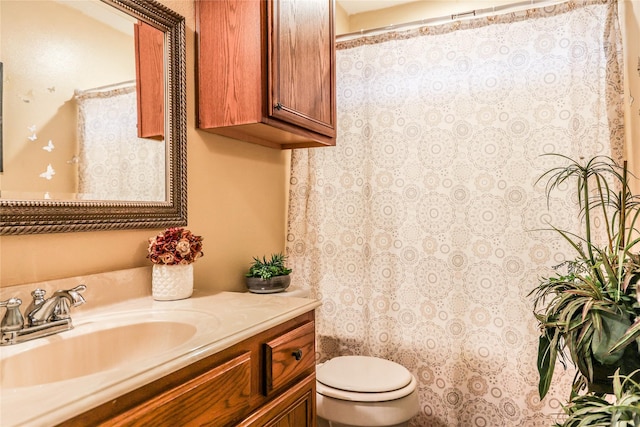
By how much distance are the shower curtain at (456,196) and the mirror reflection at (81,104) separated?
0.97 metres

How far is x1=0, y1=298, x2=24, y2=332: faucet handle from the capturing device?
834mm

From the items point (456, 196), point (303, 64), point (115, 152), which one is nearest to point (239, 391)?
point (115, 152)

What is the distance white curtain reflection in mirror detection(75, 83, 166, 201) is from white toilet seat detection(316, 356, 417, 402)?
0.97m

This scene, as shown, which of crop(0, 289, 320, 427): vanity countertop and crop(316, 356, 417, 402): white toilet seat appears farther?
crop(316, 356, 417, 402): white toilet seat

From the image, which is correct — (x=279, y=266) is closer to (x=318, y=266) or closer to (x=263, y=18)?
(x=318, y=266)

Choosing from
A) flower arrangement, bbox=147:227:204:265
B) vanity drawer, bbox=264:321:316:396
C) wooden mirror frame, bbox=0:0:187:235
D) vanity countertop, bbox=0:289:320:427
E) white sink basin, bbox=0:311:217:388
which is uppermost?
wooden mirror frame, bbox=0:0:187:235

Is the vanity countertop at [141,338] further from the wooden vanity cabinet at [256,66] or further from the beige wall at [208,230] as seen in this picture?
the wooden vanity cabinet at [256,66]

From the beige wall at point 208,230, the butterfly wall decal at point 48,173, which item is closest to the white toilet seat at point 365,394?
the beige wall at point 208,230

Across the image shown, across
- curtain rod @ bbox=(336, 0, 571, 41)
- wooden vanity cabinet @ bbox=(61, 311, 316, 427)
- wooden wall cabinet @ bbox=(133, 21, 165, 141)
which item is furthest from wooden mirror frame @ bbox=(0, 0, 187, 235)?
curtain rod @ bbox=(336, 0, 571, 41)

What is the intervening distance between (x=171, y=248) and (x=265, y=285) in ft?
1.60

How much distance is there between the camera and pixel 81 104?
1.10m

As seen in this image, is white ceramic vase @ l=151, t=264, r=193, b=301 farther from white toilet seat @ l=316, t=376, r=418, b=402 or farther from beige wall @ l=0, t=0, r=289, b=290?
white toilet seat @ l=316, t=376, r=418, b=402

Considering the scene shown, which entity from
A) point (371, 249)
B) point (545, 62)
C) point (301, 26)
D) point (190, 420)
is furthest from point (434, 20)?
point (190, 420)

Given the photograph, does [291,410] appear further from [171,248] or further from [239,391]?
[171,248]
